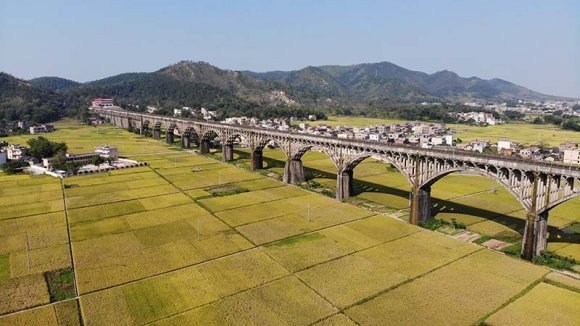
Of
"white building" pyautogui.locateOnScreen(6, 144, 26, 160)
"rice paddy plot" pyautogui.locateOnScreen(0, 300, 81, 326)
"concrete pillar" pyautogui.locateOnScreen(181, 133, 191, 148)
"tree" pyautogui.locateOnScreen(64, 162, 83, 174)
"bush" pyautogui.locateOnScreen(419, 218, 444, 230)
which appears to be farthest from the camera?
"concrete pillar" pyautogui.locateOnScreen(181, 133, 191, 148)

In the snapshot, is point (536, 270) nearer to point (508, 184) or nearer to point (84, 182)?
point (508, 184)

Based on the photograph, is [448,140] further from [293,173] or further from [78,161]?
[78,161]

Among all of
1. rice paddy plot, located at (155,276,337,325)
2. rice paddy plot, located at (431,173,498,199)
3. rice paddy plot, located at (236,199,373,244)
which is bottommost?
rice paddy plot, located at (431,173,498,199)

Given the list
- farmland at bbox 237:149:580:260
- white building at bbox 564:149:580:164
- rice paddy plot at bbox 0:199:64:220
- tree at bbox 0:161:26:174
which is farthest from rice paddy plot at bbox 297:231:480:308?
white building at bbox 564:149:580:164

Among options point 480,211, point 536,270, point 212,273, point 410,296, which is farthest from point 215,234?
point 480,211

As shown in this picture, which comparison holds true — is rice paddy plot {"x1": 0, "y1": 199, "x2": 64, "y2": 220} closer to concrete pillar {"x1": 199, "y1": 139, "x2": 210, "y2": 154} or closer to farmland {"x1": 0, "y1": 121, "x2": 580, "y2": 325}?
farmland {"x1": 0, "y1": 121, "x2": 580, "y2": 325}

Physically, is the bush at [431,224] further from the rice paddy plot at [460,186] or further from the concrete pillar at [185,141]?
the concrete pillar at [185,141]
